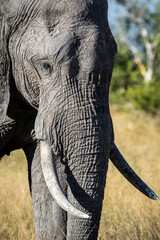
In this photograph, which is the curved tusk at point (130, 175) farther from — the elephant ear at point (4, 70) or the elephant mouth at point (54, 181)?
the elephant ear at point (4, 70)

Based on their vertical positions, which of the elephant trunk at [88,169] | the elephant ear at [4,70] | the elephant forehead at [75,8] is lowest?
the elephant trunk at [88,169]

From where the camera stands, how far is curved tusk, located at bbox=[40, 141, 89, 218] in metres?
2.43

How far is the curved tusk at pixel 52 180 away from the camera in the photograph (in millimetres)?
2430

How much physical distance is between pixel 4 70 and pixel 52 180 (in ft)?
2.56

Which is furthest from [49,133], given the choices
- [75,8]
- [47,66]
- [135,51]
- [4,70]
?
[135,51]

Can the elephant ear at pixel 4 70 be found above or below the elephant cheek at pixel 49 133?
above

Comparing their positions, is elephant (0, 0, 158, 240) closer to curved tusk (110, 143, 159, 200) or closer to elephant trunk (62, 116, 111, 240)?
elephant trunk (62, 116, 111, 240)

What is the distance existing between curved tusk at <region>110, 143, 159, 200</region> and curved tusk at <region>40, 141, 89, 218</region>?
526 millimetres

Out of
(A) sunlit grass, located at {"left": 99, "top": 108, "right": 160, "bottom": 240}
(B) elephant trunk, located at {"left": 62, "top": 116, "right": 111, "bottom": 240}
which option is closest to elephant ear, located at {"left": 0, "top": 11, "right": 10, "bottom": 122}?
(B) elephant trunk, located at {"left": 62, "top": 116, "right": 111, "bottom": 240}

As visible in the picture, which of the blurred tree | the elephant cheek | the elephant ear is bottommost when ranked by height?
the blurred tree

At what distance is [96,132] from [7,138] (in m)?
0.90

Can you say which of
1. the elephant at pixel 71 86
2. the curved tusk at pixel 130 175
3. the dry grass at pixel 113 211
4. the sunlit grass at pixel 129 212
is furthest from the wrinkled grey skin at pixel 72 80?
the dry grass at pixel 113 211

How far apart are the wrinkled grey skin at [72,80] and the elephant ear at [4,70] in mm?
50

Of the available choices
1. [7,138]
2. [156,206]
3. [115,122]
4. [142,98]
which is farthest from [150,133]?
[7,138]
